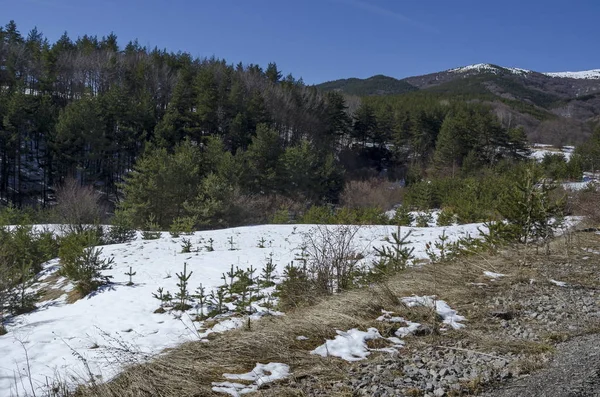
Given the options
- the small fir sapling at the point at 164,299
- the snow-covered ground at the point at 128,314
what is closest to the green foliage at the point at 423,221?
the snow-covered ground at the point at 128,314

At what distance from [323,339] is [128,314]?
4845 mm

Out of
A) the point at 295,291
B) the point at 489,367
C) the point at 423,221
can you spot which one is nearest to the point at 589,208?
the point at 423,221

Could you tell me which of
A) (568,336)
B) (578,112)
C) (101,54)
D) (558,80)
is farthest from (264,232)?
(558,80)

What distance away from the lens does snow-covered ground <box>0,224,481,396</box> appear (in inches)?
168

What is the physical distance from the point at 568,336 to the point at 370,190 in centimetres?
3328

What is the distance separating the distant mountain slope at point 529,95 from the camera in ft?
A: 281

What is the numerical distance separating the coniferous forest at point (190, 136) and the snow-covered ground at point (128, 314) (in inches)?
312

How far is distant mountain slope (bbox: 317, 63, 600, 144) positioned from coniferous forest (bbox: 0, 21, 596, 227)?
97.1 ft

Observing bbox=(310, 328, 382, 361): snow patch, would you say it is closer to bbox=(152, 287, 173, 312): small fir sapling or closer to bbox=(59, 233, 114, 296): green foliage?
bbox=(152, 287, 173, 312): small fir sapling

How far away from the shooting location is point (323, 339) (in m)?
3.73

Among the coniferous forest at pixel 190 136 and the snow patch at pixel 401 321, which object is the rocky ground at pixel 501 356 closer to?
the snow patch at pixel 401 321

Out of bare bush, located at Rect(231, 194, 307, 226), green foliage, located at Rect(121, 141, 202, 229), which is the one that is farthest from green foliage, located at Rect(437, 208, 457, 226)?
green foliage, located at Rect(121, 141, 202, 229)

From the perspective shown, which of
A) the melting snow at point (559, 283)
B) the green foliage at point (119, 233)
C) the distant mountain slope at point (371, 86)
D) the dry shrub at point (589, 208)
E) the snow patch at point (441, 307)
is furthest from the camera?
the distant mountain slope at point (371, 86)

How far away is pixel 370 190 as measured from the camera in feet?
120
